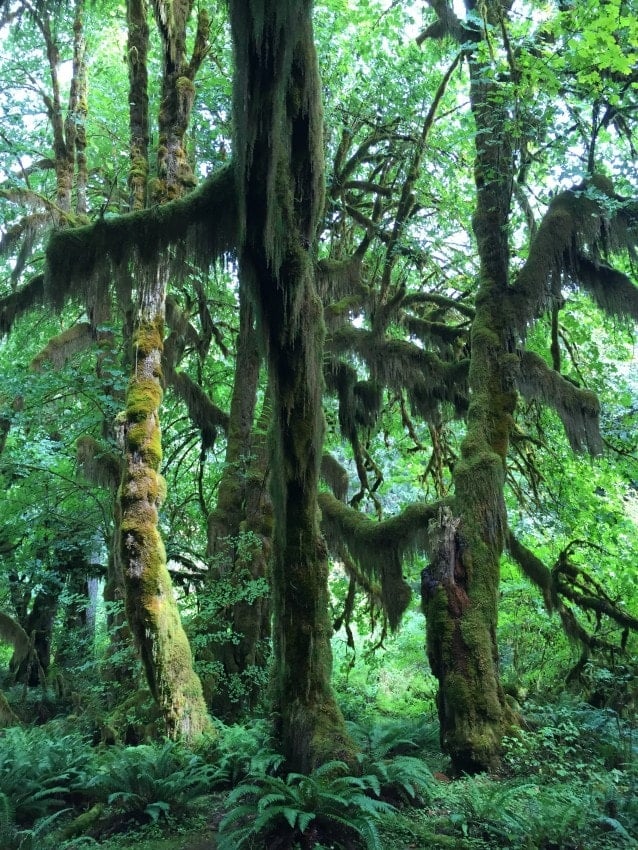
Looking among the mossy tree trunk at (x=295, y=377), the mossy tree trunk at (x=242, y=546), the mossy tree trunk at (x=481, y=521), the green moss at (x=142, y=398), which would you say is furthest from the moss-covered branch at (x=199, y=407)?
the mossy tree trunk at (x=295, y=377)

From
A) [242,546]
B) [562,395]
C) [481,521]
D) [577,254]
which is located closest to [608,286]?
[577,254]

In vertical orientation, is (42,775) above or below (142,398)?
below

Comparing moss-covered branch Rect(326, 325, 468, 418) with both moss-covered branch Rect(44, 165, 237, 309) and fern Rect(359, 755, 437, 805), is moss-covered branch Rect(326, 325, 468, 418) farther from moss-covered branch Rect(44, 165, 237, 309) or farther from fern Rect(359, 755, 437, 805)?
fern Rect(359, 755, 437, 805)

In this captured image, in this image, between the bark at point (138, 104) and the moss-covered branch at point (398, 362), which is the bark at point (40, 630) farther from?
the bark at point (138, 104)

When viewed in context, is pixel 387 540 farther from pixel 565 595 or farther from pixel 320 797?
pixel 320 797

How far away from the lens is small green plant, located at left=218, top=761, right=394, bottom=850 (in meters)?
4.07

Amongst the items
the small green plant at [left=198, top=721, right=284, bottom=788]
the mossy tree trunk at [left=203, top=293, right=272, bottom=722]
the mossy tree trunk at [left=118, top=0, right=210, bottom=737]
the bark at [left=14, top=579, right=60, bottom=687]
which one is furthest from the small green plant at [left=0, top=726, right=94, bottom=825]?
the bark at [left=14, top=579, right=60, bottom=687]

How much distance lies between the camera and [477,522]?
22.6ft

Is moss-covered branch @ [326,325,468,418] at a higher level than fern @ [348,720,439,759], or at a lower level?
higher

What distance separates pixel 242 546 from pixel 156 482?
2.07 m

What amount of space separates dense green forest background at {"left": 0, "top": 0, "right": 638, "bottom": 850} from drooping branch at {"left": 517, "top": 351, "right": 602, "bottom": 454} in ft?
0.13

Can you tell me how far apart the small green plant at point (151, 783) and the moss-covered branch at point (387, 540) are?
10.3 feet

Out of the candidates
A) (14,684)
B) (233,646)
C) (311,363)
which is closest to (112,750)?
(233,646)

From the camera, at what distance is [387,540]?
305 inches
